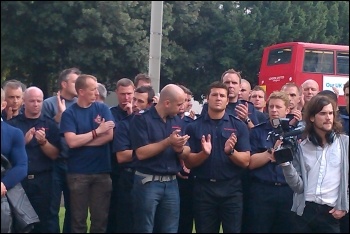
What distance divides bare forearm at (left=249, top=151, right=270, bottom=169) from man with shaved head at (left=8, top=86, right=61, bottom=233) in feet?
7.03

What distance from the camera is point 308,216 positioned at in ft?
19.8

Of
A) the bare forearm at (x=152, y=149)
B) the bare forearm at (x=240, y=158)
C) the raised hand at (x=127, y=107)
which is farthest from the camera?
the raised hand at (x=127, y=107)

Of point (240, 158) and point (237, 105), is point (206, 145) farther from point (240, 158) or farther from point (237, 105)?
point (237, 105)

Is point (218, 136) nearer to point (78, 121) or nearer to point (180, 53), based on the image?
point (78, 121)

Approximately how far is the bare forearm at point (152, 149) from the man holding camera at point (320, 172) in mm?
1257

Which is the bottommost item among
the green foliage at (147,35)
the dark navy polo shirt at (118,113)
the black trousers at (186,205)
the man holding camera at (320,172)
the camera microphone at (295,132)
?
the black trousers at (186,205)

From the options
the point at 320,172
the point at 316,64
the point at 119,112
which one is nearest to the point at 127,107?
the point at 119,112

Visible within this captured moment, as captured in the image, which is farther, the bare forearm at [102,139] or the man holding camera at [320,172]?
the bare forearm at [102,139]

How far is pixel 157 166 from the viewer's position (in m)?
6.80

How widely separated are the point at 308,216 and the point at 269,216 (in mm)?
1146

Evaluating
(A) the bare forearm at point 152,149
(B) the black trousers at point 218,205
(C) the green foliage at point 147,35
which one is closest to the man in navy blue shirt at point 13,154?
(A) the bare forearm at point 152,149

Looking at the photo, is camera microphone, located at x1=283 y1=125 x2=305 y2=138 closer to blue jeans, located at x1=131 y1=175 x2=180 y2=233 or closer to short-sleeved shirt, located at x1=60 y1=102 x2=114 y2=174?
blue jeans, located at x1=131 y1=175 x2=180 y2=233

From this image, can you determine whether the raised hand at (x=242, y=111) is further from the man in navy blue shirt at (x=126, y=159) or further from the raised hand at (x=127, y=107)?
the raised hand at (x=127, y=107)

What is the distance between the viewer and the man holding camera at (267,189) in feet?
23.3
